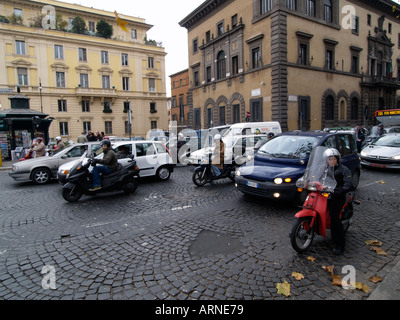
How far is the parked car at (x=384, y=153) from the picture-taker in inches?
403

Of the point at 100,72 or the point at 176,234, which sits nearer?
the point at 176,234

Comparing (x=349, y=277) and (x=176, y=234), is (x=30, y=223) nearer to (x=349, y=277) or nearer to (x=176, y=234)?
(x=176, y=234)

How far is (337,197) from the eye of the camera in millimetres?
3859

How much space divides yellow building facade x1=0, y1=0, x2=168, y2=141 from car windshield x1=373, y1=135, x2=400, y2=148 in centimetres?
3780

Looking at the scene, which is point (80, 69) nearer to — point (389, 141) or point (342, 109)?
point (342, 109)

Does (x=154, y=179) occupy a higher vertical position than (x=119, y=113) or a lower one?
lower

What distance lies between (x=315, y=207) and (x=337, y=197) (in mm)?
341

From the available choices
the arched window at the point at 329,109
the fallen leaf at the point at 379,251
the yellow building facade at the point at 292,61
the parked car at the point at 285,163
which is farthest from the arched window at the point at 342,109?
the fallen leaf at the point at 379,251

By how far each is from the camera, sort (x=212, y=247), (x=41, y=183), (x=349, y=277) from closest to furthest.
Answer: (x=349, y=277)
(x=212, y=247)
(x=41, y=183)

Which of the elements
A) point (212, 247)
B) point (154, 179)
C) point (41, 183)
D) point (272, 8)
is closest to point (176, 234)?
point (212, 247)

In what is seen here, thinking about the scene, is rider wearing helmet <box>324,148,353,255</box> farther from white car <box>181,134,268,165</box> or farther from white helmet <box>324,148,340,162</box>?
white car <box>181,134,268,165</box>

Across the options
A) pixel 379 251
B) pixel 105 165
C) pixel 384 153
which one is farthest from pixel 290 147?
pixel 384 153

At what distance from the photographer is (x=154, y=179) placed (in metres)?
10.3
